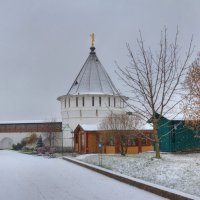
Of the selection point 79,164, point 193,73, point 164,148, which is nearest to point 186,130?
point 164,148

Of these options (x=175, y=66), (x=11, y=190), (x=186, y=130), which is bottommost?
(x=11, y=190)

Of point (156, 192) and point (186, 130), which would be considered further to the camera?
point (186, 130)

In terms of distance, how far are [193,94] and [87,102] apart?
38.9 meters

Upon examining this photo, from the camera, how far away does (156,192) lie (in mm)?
9672

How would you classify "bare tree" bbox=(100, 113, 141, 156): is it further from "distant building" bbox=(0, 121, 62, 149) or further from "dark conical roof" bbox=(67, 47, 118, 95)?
"distant building" bbox=(0, 121, 62, 149)

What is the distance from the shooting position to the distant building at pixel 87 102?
56.8 meters

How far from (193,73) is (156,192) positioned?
1116cm

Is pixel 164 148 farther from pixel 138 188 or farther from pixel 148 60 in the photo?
pixel 138 188

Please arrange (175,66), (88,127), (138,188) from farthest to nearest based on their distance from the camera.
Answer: (88,127)
(175,66)
(138,188)

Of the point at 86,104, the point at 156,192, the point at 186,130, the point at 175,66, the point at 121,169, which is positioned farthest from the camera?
the point at 86,104

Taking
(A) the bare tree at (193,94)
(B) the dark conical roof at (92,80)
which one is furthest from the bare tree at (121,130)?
(B) the dark conical roof at (92,80)

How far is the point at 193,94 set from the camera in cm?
1852

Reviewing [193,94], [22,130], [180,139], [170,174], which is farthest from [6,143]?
[170,174]

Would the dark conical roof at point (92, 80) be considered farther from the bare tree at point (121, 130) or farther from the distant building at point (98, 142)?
the bare tree at point (121, 130)
